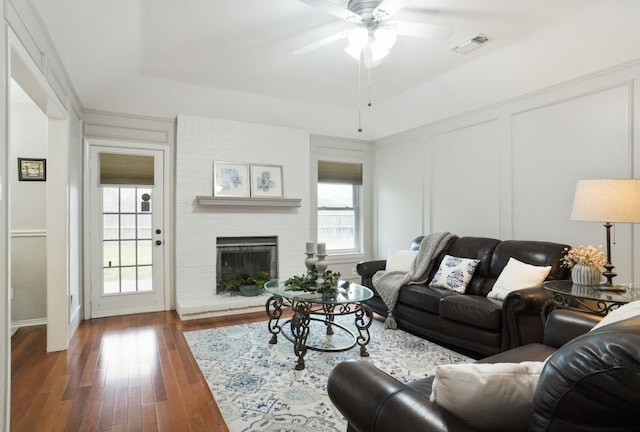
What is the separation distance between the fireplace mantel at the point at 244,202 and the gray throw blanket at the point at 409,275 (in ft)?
5.61

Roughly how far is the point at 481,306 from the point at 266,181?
327 cm

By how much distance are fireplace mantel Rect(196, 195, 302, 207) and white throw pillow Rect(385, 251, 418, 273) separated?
1681 millimetres

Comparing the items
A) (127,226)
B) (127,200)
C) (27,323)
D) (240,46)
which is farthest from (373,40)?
(27,323)

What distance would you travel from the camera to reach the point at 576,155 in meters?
3.39

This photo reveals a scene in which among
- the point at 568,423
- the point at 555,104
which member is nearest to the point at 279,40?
the point at 555,104

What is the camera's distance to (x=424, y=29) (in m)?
2.43

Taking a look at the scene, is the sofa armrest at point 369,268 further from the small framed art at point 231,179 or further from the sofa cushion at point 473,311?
the small framed art at point 231,179

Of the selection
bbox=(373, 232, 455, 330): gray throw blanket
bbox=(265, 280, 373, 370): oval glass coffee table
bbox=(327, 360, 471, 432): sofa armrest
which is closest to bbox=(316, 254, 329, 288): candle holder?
bbox=(265, 280, 373, 370): oval glass coffee table

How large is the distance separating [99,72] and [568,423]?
13.8 ft

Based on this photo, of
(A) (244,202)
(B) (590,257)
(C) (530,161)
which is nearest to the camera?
(B) (590,257)

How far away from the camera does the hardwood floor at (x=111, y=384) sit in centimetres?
216

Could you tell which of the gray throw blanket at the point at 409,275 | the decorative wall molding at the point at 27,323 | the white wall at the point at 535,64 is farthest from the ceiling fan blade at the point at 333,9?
the decorative wall molding at the point at 27,323

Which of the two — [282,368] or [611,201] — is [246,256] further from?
[611,201]

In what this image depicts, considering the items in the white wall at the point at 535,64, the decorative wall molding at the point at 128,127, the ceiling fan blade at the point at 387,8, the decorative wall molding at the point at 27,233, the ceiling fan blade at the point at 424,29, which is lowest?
the decorative wall molding at the point at 27,233
